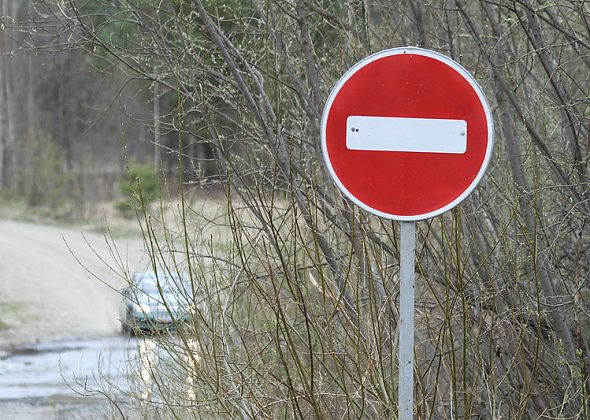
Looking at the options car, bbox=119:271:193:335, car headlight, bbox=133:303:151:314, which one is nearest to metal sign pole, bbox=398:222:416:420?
car, bbox=119:271:193:335

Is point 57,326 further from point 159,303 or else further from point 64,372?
point 159,303

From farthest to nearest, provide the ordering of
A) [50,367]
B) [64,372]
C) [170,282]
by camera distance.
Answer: [50,367] < [64,372] < [170,282]

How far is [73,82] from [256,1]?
49.3 meters

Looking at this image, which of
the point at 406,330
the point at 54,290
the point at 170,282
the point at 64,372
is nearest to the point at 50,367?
the point at 64,372

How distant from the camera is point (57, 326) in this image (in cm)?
2364

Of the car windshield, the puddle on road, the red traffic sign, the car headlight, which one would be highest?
the red traffic sign

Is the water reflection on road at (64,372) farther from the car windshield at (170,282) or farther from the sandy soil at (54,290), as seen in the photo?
the sandy soil at (54,290)

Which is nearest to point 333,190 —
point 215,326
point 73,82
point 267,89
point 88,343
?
point 215,326

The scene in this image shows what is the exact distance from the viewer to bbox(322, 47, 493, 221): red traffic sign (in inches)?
164

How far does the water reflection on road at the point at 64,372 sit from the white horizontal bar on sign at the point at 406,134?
2694 mm

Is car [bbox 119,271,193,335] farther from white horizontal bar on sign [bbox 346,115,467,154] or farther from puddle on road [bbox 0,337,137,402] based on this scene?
puddle on road [bbox 0,337,137,402]

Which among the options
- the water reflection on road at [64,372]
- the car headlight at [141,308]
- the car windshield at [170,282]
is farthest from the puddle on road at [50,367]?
the car windshield at [170,282]

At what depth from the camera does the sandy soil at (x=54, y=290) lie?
22.8m

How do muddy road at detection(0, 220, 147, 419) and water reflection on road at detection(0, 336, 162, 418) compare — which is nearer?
water reflection on road at detection(0, 336, 162, 418)
